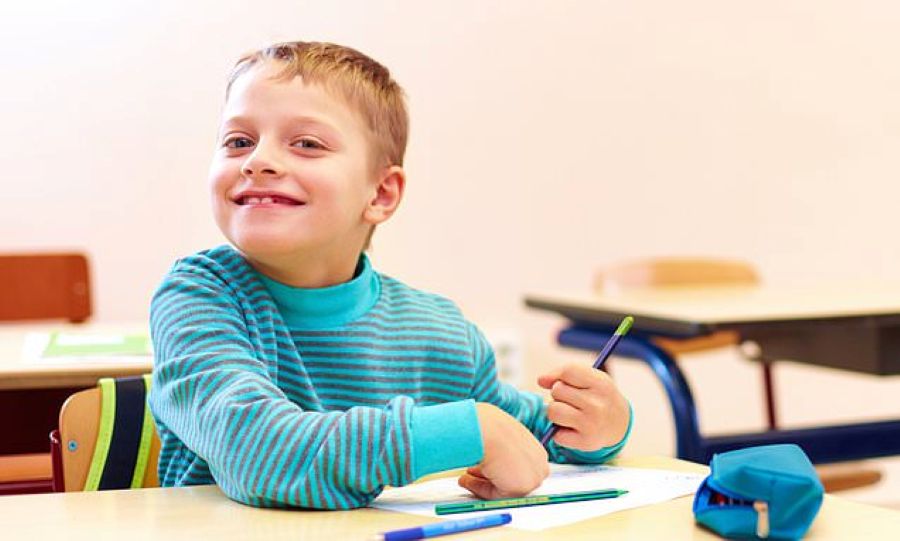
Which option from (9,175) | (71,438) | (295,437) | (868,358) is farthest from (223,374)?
(9,175)

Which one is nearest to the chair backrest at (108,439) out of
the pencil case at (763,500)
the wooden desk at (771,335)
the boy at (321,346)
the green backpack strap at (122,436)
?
the green backpack strap at (122,436)

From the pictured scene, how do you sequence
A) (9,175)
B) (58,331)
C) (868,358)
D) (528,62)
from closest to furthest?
(58,331) → (868,358) → (9,175) → (528,62)

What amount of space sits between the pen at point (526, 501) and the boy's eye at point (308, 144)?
405 mm

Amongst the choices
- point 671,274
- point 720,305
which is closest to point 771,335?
point 720,305

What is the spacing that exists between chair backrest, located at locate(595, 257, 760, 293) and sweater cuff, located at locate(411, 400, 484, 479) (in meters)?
2.42

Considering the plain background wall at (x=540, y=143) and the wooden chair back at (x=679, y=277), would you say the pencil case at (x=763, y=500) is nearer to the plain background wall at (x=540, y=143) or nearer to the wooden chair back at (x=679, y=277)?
the wooden chair back at (x=679, y=277)

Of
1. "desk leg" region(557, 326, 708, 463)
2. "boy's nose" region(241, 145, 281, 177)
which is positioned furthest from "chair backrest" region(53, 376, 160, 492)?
"desk leg" region(557, 326, 708, 463)

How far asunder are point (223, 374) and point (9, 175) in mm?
2700

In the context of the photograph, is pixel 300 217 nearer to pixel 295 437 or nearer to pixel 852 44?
pixel 295 437

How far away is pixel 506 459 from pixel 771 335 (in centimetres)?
209

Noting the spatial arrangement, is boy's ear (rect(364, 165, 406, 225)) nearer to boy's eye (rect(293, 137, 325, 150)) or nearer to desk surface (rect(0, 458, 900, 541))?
boy's eye (rect(293, 137, 325, 150))

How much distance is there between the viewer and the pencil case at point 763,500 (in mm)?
938

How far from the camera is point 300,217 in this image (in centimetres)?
125

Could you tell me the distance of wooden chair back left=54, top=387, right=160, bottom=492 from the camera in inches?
53.9
